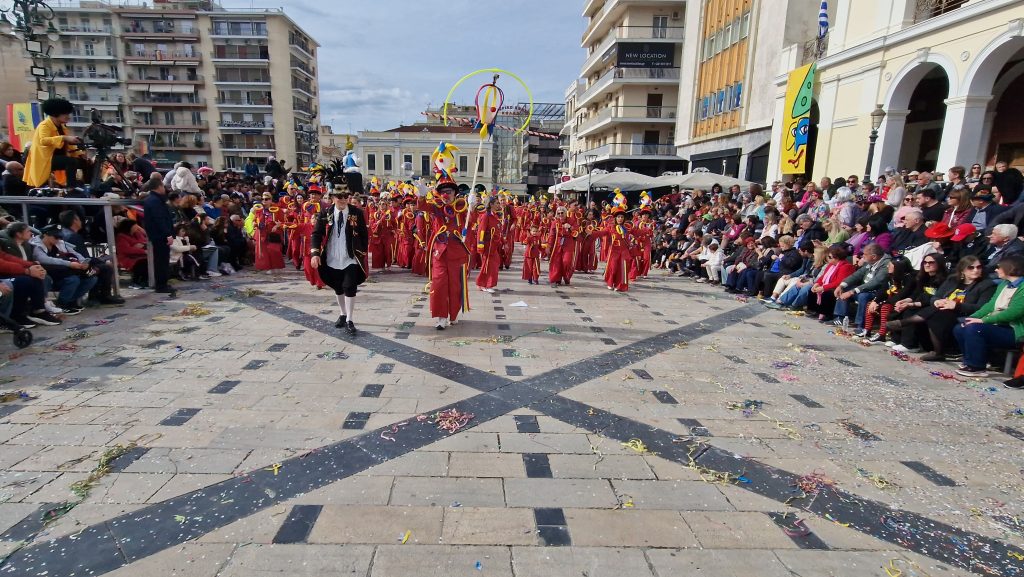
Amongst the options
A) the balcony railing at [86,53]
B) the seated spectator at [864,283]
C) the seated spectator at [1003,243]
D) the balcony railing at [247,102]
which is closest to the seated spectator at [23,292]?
the seated spectator at [864,283]

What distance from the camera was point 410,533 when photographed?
8.87 feet

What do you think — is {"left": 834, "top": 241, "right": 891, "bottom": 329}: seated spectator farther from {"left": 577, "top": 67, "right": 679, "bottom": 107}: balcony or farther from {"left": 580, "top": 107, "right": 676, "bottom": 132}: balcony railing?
{"left": 577, "top": 67, "right": 679, "bottom": 107}: balcony

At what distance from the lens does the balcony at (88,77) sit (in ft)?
175

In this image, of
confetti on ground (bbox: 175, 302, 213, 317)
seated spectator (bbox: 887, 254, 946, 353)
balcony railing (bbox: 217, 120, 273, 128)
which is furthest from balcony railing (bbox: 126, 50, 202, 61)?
seated spectator (bbox: 887, 254, 946, 353)

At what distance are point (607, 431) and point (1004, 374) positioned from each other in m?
5.12

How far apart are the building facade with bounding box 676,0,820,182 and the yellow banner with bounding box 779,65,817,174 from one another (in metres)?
2.62

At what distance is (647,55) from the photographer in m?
34.8

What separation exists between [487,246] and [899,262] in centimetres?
642

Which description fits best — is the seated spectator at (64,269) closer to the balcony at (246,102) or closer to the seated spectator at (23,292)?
the seated spectator at (23,292)

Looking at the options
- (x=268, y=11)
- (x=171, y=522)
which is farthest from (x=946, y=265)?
(x=268, y=11)

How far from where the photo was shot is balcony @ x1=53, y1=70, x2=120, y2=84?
5338cm

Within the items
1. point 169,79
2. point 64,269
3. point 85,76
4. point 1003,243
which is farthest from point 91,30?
point 1003,243

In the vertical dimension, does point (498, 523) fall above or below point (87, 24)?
below

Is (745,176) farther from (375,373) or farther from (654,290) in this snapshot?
(375,373)
